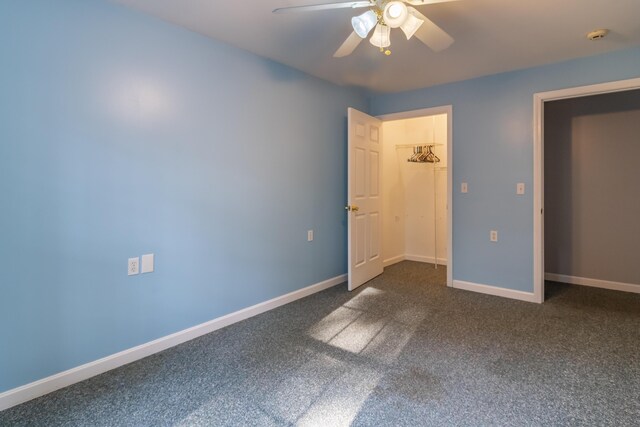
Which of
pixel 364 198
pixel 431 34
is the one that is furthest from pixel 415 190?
pixel 431 34

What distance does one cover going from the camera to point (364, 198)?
376 cm

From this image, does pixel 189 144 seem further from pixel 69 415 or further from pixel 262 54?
pixel 69 415

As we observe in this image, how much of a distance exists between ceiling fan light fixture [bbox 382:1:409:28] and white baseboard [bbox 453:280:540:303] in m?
2.85

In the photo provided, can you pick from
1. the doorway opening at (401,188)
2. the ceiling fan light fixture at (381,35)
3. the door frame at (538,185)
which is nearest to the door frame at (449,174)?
the doorway opening at (401,188)

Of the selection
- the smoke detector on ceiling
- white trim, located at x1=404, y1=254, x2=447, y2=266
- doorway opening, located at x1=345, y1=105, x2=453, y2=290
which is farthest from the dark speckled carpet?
the smoke detector on ceiling

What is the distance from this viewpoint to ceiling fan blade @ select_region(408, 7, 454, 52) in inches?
69.0

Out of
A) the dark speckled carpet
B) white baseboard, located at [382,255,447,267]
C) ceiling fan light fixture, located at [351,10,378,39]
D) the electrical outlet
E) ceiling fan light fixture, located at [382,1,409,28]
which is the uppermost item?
ceiling fan light fixture, located at [382,1,409,28]

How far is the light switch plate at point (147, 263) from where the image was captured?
86.3 inches

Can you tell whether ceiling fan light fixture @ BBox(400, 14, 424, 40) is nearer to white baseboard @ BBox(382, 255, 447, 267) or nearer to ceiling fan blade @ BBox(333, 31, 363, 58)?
ceiling fan blade @ BBox(333, 31, 363, 58)

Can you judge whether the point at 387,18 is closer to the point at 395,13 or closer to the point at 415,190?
the point at 395,13

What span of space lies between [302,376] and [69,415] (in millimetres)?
1179

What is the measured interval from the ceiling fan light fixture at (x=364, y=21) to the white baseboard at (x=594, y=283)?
394 cm

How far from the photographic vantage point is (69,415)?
1612 mm

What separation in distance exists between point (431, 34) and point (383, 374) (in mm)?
2011
